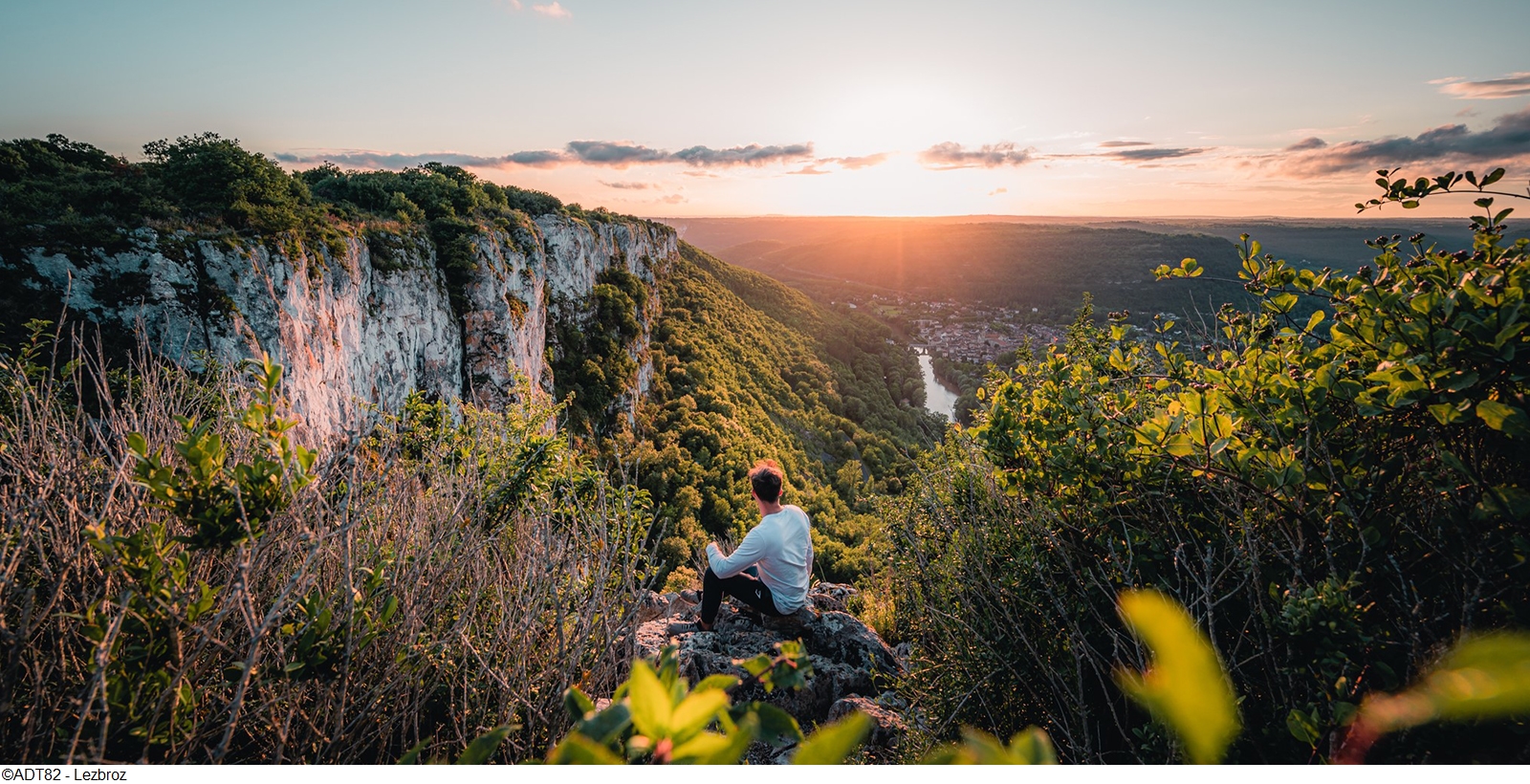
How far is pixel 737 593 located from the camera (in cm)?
487

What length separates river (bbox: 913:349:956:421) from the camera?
201 ft

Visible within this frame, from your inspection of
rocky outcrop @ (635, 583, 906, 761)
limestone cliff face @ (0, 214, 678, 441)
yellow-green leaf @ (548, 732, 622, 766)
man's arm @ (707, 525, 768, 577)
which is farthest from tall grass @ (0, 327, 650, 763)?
rocky outcrop @ (635, 583, 906, 761)

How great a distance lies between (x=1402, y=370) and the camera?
160cm

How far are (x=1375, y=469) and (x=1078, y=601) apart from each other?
1.25m

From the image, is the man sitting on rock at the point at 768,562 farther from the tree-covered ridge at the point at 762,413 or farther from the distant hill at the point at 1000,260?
the distant hill at the point at 1000,260

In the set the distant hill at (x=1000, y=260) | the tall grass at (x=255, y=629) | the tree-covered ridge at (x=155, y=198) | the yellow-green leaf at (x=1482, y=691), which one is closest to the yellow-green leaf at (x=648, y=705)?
the yellow-green leaf at (x=1482, y=691)

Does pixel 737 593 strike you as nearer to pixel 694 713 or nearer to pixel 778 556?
pixel 778 556

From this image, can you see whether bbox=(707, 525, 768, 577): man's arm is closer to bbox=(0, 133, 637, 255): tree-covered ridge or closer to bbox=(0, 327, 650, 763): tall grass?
bbox=(0, 327, 650, 763): tall grass

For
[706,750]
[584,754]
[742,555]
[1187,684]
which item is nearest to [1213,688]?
[1187,684]

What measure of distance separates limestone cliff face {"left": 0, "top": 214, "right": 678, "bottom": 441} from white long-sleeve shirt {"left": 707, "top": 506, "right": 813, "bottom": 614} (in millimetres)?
2885

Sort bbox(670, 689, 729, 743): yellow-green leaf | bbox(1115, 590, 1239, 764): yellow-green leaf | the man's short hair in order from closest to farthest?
bbox(1115, 590, 1239, 764): yellow-green leaf, bbox(670, 689, 729, 743): yellow-green leaf, the man's short hair

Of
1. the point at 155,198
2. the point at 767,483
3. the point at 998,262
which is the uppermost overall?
the point at 998,262

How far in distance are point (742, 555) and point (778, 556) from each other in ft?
0.94
